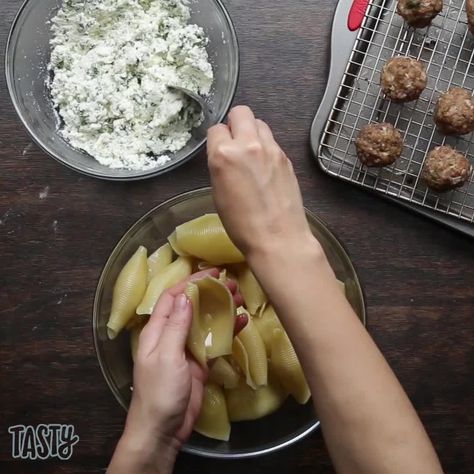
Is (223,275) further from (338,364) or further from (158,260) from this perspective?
(338,364)

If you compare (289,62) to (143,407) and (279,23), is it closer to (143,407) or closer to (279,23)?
(279,23)

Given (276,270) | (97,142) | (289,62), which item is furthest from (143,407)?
(289,62)

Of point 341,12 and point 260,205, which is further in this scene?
point 341,12

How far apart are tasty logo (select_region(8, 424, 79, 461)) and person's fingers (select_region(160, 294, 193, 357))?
1.36 feet

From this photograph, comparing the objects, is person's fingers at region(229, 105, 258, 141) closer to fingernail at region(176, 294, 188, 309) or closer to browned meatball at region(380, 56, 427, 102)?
fingernail at region(176, 294, 188, 309)

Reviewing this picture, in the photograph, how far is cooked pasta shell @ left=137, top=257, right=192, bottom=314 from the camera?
1.11m

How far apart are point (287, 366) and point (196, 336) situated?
155mm

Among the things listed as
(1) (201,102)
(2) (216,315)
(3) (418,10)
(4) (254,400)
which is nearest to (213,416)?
(4) (254,400)

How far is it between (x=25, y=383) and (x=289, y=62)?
756 millimetres

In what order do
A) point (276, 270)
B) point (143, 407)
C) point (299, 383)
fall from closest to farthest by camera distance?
point (276, 270) < point (143, 407) < point (299, 383)

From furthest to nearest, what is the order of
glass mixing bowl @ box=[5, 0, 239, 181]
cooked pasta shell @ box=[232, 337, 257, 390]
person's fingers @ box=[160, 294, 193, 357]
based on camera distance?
glass mixing bowl @ box=[5, 0, 239, 181] → cooked pasta shell @ box=[232, 337, 257, 390] → person's fingers @ box=[160, 294, 193, 357]

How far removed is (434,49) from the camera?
128cm

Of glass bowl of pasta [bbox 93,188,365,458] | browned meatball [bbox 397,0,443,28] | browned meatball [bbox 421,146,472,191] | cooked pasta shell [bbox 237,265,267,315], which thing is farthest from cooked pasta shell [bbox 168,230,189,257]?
browned meatball [bbox 397,0,443,28]

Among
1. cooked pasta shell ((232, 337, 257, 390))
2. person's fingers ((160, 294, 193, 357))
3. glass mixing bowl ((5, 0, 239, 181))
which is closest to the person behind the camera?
person's fingers ((160, 294, 193, 357))
